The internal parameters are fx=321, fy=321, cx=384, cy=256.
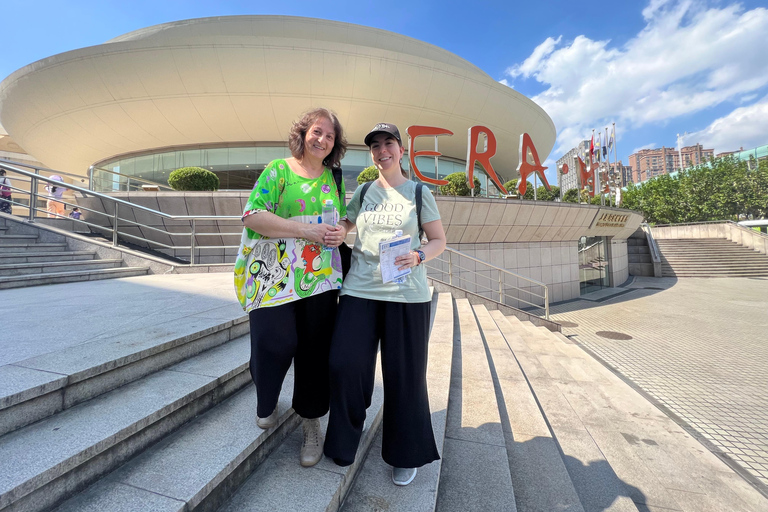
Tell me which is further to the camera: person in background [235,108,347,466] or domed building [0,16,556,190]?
domed building [0,16,556,190]

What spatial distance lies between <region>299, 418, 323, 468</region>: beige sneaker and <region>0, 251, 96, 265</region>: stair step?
19.8ft

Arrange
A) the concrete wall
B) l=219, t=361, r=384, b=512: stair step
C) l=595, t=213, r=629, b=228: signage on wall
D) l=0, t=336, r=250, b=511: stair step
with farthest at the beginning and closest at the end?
1. the concrete wall
2. l=595, t=213, r=629, b=228: signage on wall
3. l=219, t=361, r=384, b=512: stair step
4. l=0, t=336, r=250, b=511: stair step

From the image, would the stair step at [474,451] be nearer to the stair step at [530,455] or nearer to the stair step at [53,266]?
the stair step at [530,455]

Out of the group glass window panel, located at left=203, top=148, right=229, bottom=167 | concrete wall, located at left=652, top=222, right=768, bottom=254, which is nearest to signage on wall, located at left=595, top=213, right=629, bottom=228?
concrete wall, located at left=652, top=222, right=768, bottom=254

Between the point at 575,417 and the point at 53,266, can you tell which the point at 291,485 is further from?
the point at 53,266

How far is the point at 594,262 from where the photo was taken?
1584 cm

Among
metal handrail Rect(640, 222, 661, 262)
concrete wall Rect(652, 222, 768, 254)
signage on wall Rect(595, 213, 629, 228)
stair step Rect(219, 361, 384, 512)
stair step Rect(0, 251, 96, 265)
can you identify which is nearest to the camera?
stair step Rect(219, 361, 384, 512)

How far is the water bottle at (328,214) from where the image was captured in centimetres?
158

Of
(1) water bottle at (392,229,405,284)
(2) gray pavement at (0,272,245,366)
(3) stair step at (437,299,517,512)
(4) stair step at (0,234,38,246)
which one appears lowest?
(3) stair step at (437,299,517,512)

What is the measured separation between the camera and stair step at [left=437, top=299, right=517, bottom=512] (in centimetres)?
179

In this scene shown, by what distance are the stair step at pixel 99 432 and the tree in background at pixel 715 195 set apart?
4314 cm

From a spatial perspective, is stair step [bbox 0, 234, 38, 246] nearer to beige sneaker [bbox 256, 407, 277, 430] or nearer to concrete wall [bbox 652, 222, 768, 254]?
beige sneaker [bbox 256, 407, 277, 430]

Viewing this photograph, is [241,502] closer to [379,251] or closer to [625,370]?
[379,251]

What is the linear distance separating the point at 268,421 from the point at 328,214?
1093 millimetres
